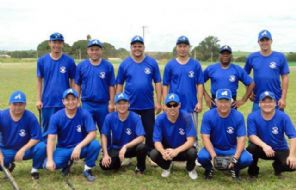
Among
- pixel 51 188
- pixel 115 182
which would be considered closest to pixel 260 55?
pixel 115 182

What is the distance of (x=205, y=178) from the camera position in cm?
622

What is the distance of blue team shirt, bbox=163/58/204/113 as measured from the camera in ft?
22.4

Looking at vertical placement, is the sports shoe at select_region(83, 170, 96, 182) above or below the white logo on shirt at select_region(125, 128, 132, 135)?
below

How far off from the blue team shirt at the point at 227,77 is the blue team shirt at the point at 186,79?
0.23 m

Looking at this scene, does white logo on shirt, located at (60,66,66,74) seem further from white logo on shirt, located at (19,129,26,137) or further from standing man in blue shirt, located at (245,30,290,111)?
standing man in blue shirt, located at (245,30,290,111)

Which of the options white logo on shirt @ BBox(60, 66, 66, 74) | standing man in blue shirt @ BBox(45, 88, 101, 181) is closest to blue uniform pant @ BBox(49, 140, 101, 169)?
standing man in blue shirt @ BBox(45, 88, 101, 181)

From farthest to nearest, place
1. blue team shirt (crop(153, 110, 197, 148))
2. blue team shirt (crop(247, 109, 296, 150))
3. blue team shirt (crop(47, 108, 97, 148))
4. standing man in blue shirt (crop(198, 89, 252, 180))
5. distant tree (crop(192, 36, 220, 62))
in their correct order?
distant tree (crop(192, 36, 220, 62)), blue team shirt (crop(153, 110, 197, 148)), blue team shirt (crop(47, 108, 97, 148)), blue team shirt (crop(247, 109, 296, 150)), standing man in blue shirt (crop(198, 89, 252, 180))

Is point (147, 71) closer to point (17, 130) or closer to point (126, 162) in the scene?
point (126, 162)

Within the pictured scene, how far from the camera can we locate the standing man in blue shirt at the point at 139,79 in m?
6.89

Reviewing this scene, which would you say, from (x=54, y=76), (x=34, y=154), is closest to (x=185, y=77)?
(x=54, y=76)

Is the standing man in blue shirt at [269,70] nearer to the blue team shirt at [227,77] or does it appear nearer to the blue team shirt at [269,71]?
the blue team shirt at [269,71]

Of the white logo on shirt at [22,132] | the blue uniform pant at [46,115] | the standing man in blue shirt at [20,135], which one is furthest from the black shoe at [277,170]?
the white logo on shirt at [22,132]

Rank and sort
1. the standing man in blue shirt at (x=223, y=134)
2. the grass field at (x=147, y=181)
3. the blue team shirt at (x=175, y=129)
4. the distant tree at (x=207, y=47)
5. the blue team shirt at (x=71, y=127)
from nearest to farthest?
the grass field at (x=147, y=181) < the standing man in blue shirt at (x=223, y=134) < the blue team shirt at (x=71, y=127) < the blue team shirt at (x=175, y=129) < the distant tree at (x=207, y=47)

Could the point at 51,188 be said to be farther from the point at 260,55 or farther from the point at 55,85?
the point at 260,55
